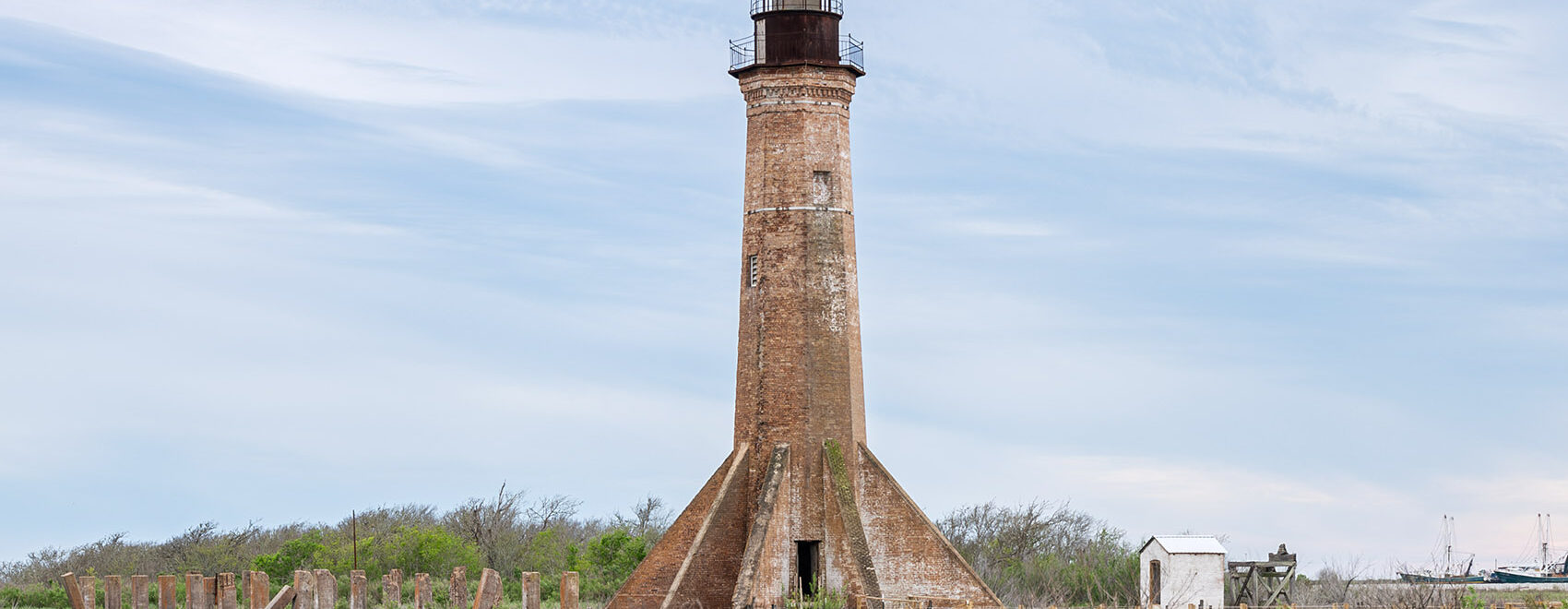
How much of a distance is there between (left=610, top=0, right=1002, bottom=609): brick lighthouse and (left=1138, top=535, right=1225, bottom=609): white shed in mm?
3363

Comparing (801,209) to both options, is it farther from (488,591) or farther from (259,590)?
(259,590)

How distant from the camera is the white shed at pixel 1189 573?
114 ft

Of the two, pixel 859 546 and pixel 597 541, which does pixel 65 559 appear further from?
pixel 859 546

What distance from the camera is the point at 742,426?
36.2m

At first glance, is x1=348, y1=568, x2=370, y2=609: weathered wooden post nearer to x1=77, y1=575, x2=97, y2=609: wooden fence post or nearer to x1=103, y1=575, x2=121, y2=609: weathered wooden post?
x1=77, y1=575, x2=97, y2=609: wooden fence post

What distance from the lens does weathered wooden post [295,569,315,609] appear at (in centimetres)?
3114

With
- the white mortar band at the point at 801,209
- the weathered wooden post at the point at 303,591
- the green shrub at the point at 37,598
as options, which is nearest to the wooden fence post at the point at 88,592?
the weathered wooden post at the point at 303,591

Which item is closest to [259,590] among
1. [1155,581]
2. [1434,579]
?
[1155,581]

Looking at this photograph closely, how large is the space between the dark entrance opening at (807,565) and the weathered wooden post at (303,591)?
9.21 m

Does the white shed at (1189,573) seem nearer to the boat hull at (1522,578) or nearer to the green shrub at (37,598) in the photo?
the green shrub at (37,598)

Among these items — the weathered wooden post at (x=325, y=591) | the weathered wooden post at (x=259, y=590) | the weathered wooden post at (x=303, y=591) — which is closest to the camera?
the weathered wooden post at (x=325, y=591)

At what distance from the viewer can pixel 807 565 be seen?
117 feet

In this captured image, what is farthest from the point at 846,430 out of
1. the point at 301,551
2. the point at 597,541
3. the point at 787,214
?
the point at 301,551

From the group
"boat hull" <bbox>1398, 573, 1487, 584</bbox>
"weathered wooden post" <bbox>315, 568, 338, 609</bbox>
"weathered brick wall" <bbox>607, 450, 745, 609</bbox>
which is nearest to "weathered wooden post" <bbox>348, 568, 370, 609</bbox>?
"weathered wooden post" <bbox>315, 568, 338, 609</bbox>
